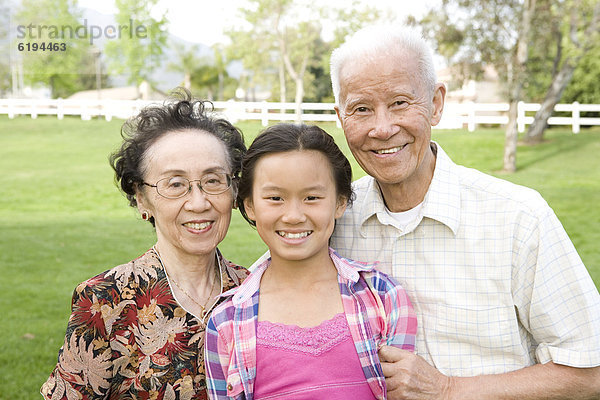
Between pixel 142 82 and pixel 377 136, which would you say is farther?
pixel 142 82

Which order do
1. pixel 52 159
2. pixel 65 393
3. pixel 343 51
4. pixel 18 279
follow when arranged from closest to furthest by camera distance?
1. pixel 65 393
2. pixel 343 51
3. pixel 18 279
4. pixel 52 159

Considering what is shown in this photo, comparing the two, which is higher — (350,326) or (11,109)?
(11,109)

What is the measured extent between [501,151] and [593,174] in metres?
3.92

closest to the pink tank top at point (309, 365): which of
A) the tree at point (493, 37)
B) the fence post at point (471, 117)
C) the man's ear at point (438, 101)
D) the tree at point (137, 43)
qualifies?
the man's ear at point (438, 101)

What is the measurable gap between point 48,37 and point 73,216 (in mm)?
24656

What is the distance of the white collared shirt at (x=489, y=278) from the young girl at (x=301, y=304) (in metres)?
0.15

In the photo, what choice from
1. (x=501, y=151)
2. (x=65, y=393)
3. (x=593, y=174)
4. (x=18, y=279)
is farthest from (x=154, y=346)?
(x=501, y=151)

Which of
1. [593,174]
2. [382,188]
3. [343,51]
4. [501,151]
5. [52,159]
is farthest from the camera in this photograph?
[52,159]

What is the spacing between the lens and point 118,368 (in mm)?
2463

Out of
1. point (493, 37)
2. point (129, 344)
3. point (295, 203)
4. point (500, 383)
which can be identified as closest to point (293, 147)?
point (295, 203)

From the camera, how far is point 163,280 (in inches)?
102

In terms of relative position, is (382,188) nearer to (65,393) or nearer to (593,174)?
(65,393)

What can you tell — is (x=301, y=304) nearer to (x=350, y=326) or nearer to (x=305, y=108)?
(x=350, y=326)

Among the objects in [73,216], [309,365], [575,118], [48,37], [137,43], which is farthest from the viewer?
[137,43]
